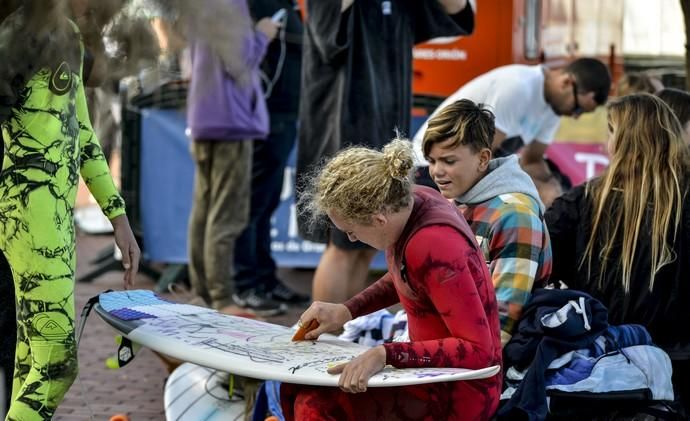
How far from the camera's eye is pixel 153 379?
5957 millimetres

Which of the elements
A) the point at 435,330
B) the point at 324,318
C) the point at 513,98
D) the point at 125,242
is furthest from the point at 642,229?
the point at 513,98

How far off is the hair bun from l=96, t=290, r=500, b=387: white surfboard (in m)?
0.54

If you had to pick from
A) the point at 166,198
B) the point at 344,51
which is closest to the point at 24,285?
the point at 344,51

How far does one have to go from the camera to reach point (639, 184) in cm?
420

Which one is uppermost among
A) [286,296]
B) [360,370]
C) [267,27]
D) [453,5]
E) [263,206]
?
[453,5]

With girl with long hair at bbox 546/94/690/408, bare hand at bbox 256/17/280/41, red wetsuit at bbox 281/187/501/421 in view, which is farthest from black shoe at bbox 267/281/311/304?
red wetsuit at bbox 281/187/501/421

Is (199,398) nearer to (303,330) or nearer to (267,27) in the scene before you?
(303,330)

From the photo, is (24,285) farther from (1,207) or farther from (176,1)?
(176,1)

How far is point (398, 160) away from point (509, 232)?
73 cm

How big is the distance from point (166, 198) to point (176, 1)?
489 cm

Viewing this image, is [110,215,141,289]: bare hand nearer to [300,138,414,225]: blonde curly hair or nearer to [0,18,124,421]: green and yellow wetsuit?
[0,18,124,421]: green and yellow wetsuit

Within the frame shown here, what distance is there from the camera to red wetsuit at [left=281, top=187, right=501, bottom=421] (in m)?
3.22

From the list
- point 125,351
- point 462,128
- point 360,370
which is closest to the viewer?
point 360,370

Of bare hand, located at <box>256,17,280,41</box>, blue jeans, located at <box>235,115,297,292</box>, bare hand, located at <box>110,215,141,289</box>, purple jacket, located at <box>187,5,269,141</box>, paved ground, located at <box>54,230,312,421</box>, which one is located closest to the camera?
bare hand, located at <box>110,215,141,289</box>
